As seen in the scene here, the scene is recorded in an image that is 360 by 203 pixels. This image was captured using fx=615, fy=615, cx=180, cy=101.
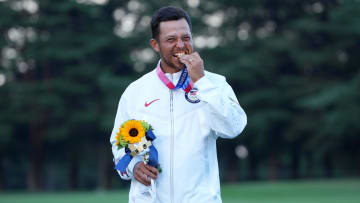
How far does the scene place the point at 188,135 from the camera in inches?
149

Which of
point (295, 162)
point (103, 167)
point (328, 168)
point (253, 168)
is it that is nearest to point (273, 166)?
point (295, 162)

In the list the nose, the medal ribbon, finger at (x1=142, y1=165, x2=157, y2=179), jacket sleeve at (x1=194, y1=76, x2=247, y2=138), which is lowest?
finger at (x1=142, y1=165, x2=157, y2=179)

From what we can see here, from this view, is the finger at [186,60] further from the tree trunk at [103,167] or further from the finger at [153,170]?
the tree trunk at [103,167]

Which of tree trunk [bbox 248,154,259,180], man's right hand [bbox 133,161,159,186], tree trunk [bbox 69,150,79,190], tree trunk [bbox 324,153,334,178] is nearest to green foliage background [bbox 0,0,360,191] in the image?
tree trunk [bbox 69,150,79,190]

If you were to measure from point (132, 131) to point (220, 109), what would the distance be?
0.60 meters

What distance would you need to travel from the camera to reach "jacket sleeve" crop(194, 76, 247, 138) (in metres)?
3.57

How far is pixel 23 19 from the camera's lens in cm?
3594

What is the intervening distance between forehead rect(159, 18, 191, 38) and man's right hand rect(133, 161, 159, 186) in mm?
850

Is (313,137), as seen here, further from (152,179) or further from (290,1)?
(152,179)

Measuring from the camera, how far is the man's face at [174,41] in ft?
12.8

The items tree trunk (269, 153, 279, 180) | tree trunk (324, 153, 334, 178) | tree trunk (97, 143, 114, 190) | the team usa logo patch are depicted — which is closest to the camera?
the team usa logo patch

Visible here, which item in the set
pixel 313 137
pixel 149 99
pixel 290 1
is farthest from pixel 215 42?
pixel 149 99

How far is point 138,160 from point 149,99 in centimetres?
39

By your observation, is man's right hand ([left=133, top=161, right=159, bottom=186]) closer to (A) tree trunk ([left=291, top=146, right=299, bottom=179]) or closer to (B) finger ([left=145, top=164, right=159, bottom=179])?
(B) finger ([left=145, top=164, right=159, bottom=179])
